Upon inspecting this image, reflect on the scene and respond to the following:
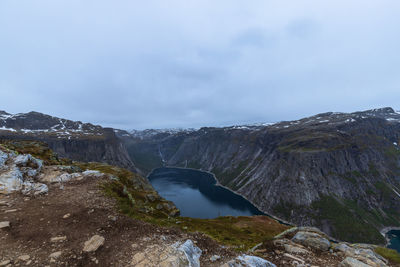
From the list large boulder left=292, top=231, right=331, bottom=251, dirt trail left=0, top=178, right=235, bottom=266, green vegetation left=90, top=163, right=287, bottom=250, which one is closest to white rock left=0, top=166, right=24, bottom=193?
dirt trail left=0, top=178, right=235, bottom=266

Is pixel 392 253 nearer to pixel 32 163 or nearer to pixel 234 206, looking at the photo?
pixel 32 163

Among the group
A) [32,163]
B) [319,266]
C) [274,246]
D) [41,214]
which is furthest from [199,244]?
[32,163]

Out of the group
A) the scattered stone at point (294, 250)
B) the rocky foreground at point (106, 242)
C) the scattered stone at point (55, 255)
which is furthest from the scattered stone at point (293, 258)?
the scattered stone at point (55, 255)

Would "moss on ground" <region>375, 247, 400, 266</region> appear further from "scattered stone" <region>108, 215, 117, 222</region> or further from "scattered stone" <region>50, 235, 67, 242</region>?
"scattered stone" <region>50, 235, 67, 242</region>

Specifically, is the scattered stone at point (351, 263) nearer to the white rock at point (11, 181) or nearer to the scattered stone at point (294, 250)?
the scattered stone at point (294, 250)

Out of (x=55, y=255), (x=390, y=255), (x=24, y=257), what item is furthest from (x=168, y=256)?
(x=390, y=255)

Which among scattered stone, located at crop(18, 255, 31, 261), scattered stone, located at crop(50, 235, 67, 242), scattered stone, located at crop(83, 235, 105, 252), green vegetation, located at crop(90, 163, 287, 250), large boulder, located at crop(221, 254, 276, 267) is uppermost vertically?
scattered stone, located at crop(18, 255, 31, 261)

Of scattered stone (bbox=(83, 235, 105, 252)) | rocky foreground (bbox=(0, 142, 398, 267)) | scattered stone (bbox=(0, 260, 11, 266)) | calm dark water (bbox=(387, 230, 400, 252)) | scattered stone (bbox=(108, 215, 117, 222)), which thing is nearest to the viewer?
scattered stone (bbox=(0, 260, 11, 266))

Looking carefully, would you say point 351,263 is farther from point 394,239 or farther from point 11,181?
point 394,239
